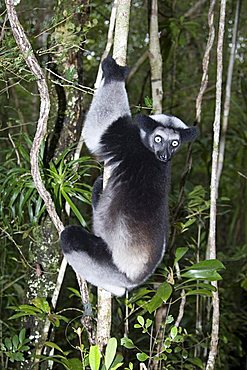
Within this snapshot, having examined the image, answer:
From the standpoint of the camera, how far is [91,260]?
291 centimetres

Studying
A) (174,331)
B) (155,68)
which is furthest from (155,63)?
(174,331)

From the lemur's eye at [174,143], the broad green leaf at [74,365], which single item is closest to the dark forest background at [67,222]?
the broad green leaf at [74,365]

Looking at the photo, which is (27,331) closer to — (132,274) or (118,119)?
(132,274)

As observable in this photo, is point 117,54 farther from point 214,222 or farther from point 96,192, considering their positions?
point 214,222

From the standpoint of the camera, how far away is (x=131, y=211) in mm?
2936

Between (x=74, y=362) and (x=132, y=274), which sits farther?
(x=132, y=274)

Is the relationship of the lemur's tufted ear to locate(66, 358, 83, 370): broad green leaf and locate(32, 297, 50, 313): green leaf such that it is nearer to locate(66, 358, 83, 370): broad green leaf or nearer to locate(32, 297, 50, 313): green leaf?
locate(32, 297, 50, 313): green leaf

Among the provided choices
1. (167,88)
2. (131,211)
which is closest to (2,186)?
(131,211)

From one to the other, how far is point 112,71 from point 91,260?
95cm

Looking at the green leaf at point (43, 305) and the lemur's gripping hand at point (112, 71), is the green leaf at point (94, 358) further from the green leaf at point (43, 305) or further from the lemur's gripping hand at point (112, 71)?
the lemur's gripping hand at point (112, 71)

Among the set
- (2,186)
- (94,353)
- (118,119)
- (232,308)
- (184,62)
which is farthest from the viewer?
(184,62)

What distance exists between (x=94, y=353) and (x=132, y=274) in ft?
3.42

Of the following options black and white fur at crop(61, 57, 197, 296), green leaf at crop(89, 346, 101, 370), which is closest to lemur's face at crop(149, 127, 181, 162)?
black and white fur at crop(61, 57, 197, 296)

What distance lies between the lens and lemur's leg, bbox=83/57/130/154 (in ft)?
8.82
